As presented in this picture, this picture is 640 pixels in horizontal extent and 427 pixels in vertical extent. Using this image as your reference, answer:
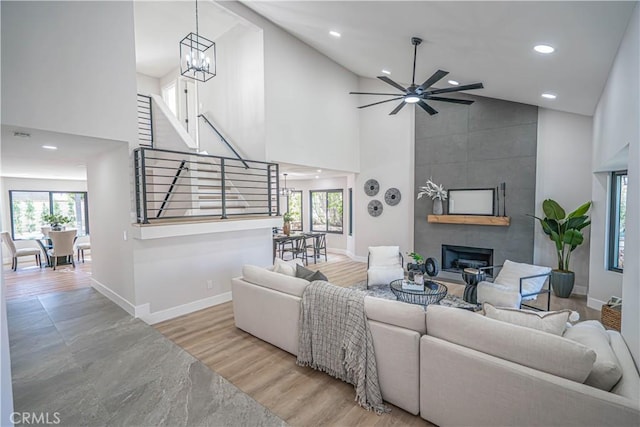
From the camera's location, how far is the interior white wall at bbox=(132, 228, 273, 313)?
414cm

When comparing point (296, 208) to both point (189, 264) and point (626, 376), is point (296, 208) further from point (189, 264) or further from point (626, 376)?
point (626, 376)

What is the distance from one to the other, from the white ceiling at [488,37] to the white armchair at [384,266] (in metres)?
3.34

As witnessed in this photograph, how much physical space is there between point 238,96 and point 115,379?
17.1ft

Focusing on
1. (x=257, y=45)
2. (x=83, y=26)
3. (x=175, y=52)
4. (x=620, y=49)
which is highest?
(x=175, y=52)

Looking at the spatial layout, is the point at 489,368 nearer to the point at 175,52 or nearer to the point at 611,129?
the point at 611,129

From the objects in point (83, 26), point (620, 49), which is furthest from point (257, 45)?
point (620, 49)

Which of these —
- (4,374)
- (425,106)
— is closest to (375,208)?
(425,106)

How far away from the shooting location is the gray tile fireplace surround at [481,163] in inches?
223

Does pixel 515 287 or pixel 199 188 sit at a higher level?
pixel 199 188

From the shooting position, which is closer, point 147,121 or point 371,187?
point 147,121

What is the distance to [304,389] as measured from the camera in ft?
8.84

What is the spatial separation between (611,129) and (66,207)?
13.0 meters

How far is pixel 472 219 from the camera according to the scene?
613 cm

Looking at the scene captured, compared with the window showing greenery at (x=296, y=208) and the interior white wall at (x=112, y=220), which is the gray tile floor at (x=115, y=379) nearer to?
the interior white wall at (x=112, y=220)
